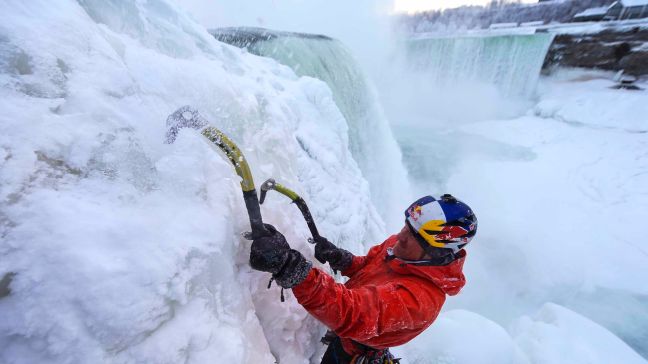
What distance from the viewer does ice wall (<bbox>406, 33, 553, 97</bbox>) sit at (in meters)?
17.8

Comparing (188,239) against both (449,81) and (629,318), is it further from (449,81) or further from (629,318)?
(449,81)

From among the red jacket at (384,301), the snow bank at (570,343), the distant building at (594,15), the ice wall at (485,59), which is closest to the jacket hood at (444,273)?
the red jacket at (384,301)

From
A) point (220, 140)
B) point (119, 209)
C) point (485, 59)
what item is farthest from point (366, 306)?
point (485, 59)

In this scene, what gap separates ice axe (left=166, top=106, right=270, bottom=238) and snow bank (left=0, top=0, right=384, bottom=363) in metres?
0.10

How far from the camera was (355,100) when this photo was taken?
6609 mm

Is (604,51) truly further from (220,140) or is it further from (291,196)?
(220,140)

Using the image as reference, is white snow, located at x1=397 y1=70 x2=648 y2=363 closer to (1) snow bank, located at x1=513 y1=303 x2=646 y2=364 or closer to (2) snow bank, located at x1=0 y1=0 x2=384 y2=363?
(1) snow bank, located at x1=513 y1=303 x2=646 y2=364

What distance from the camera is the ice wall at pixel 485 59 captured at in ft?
58.4

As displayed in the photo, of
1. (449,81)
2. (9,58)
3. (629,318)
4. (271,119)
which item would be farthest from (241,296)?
(449,81)

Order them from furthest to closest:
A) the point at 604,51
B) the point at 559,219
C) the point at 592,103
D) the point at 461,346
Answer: the point at 604,51
the point at 592,103
the point at 559,219
the point at 461,346

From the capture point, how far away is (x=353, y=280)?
209 cm

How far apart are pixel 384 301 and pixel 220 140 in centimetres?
98

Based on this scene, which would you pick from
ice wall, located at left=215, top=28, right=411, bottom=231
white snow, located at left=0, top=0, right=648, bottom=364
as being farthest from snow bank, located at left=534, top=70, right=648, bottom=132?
white snow, located at left=0, top=0, right=648, bottom=364

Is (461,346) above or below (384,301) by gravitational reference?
below
